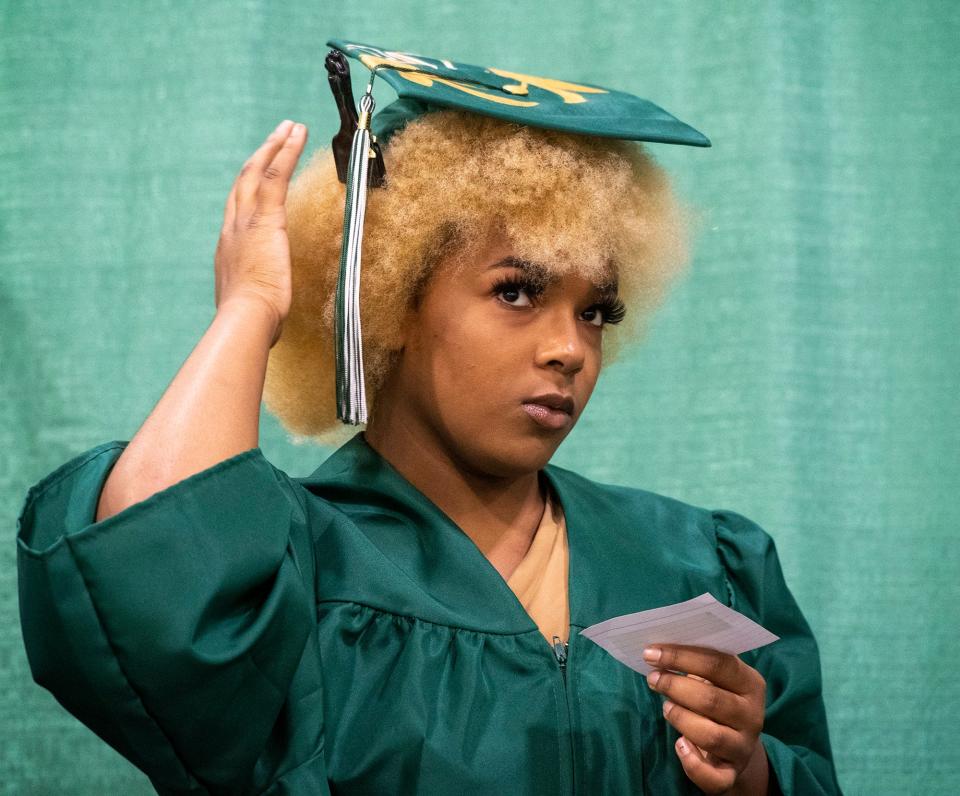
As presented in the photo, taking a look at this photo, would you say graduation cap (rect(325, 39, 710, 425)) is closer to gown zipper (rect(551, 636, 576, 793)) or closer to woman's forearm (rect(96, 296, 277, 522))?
woman's forearm (rect(96, 296, 277, 522))

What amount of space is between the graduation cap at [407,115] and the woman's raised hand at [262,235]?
1.7 inches

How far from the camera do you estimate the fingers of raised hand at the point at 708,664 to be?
38.8 inches

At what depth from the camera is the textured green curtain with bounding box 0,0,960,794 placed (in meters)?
1.57

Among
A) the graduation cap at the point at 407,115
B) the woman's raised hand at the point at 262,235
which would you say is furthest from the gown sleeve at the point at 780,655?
the woman's raised hand at the point at 262,235

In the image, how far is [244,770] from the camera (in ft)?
3.02

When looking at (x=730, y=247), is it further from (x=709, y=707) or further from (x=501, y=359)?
(x=709, y=707)

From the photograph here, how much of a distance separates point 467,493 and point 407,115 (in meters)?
0.32

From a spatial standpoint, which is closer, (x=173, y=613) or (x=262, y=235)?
(x=173, y=613)

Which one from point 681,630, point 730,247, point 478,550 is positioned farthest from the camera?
point 730,247

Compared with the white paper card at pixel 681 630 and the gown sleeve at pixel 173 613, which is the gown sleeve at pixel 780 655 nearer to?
the white paper card at pixel 681 630

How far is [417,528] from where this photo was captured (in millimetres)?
1102

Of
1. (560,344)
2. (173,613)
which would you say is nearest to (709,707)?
(560,344)

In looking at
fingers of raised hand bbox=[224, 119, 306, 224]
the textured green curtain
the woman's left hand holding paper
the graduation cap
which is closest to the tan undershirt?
the woman's left hand holding paper

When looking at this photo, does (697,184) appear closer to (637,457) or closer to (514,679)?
(637,457)
